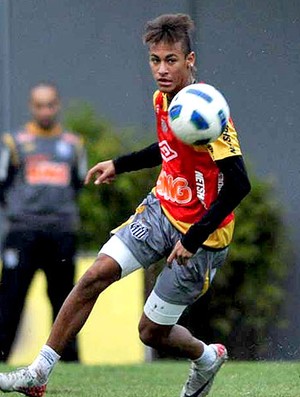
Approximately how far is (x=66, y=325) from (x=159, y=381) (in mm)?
2130

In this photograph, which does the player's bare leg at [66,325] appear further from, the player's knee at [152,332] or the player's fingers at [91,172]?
the player's fingers at [91,172]

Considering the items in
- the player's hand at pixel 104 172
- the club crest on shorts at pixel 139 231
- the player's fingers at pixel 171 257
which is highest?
the player's hand at pixel 104 172

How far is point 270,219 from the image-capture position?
13.6 m

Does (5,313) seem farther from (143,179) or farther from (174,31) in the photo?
(174,31)

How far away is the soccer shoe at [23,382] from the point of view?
283 inches

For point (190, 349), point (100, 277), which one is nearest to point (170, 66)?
point (100, 277)

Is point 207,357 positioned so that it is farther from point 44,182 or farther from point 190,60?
point 44,182

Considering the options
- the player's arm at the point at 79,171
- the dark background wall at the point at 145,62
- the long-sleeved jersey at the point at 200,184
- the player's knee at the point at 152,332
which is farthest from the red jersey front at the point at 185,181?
the dark background wall at the point at 145,62

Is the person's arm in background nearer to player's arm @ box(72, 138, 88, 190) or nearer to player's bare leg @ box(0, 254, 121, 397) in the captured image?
player's arm @ box(72, 138, 88, 190)

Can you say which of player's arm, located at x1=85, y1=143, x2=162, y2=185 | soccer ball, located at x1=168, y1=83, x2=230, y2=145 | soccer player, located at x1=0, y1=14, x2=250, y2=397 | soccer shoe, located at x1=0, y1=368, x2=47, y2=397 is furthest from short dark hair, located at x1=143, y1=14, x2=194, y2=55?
soccer shoe, located at x1=0, y1=368, x2=47, y2=397

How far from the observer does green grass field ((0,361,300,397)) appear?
27.4 feet

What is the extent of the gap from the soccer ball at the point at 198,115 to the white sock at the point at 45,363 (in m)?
1.19

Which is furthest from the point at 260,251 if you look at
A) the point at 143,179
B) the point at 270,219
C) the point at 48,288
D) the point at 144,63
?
the point at 48,288

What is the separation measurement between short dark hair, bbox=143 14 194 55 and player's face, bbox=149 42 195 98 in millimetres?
24
